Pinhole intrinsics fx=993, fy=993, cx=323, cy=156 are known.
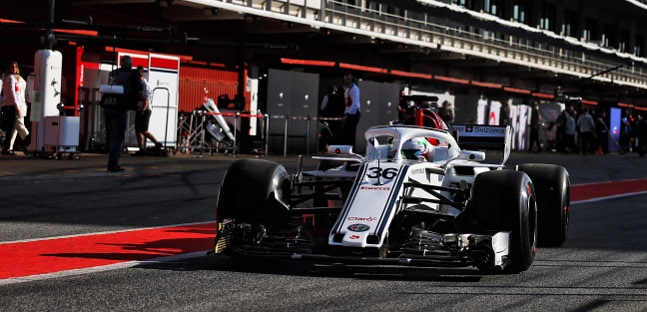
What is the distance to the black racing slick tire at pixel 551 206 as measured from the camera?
8695 mm

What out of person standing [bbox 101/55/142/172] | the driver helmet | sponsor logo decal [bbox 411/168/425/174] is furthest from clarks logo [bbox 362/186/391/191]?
person standing [bbox 101/55/142/172]

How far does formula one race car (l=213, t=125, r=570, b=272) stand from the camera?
6531 millimetres

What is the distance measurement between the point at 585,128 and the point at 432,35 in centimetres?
670

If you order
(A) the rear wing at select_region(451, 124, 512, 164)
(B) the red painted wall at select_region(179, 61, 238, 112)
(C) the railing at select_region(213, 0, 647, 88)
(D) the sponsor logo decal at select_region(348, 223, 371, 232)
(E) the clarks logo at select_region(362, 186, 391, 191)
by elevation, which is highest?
(C) the railing at select_region(213, 0, 647, 88)

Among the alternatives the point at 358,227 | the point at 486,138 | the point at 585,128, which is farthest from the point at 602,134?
the point at 358,227

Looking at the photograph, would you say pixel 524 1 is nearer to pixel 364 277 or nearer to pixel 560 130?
pixel 560 130

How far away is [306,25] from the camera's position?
29.4m

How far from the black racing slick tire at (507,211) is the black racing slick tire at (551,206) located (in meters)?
1.68

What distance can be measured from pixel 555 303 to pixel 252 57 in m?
23.8

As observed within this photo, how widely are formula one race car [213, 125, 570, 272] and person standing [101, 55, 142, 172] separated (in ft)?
24.9

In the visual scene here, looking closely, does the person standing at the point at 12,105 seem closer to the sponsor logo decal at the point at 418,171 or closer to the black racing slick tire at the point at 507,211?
the sponsor logo decal at the point at 418,171

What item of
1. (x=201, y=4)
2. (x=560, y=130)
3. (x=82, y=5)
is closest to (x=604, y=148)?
(x=560, y=130)

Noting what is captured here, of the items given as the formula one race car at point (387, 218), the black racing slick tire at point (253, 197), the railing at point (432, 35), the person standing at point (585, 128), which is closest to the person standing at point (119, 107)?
the formula one race car at point (387, 218)

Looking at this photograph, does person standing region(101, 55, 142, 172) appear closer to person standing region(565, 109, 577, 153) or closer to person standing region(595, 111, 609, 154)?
person standing region(565, 109, 577, 153)
